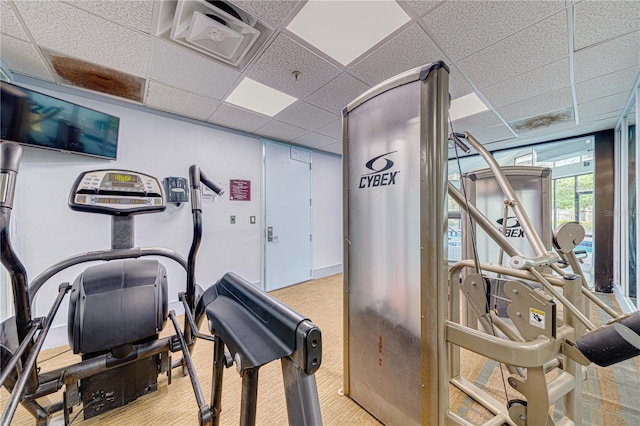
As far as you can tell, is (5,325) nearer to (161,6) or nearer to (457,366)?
(161,6)

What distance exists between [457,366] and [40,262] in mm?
3884

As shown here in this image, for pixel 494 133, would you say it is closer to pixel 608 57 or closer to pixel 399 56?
pixel 608 57

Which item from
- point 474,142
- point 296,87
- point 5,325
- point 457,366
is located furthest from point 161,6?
point 457,366

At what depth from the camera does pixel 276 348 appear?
2.42 feet

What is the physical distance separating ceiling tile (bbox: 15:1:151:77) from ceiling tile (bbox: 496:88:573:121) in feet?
12.6

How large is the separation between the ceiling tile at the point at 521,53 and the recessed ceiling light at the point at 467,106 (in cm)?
40

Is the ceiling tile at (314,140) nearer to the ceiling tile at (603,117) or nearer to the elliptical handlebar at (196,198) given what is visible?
the elliptical handlebar at (196,198)

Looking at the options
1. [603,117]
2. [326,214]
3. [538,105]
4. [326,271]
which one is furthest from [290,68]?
[603,117]

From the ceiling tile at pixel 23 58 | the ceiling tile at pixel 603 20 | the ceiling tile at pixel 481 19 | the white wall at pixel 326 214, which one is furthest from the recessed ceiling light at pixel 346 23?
the white wall at pixel 326 214

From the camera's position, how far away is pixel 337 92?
270 centimetres

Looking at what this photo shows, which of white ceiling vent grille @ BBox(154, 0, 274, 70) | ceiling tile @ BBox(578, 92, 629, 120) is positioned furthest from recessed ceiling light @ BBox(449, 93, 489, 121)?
white ceiling vent grille @ BBox(154, 0, 274, 70)

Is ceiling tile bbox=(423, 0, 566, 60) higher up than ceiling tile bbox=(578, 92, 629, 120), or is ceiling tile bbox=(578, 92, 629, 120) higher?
ceiling tile bbox=(423, 0, 566, 60)

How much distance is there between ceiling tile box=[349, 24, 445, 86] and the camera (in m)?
1.87

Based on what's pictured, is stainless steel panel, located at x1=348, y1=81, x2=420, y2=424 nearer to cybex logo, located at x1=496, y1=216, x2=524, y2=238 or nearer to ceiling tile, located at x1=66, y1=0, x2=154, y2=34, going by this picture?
ceiling tile, located at x1=66, y1=0, x2=154, y2=34
